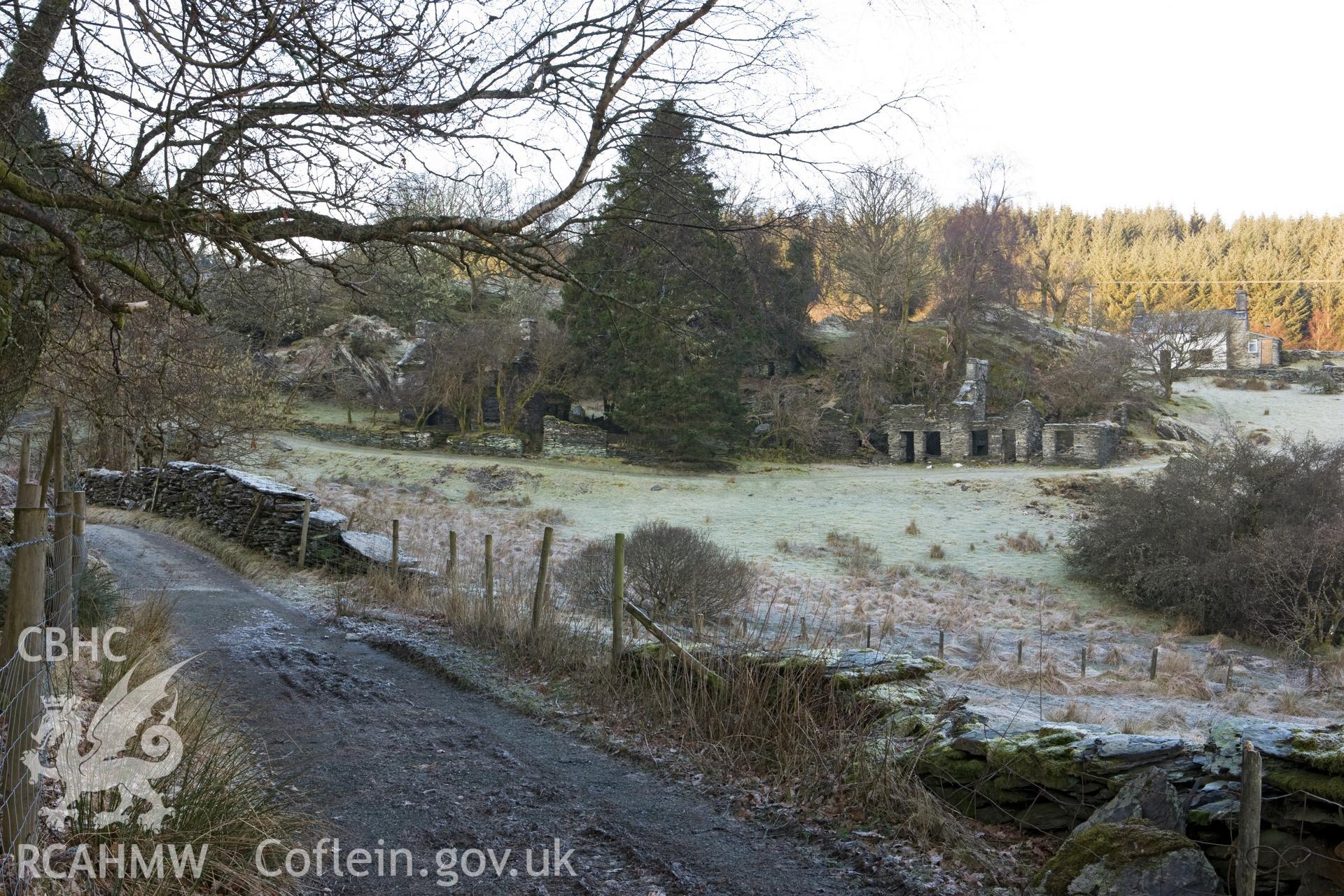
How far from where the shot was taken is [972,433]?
4047 cm

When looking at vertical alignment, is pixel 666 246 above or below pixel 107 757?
above

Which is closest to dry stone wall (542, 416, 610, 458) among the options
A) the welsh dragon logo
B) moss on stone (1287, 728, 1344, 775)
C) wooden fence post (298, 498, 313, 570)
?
wooden fence post (298, 498, 313, 570)

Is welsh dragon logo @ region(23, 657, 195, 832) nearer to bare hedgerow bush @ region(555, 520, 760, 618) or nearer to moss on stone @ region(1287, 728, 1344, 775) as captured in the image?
moss on stone @ region(1287, 728, 1344, 775)

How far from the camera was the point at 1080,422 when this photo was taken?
38.2 metres

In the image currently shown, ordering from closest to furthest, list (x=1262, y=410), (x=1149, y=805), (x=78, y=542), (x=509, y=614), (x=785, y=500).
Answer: (x=1149, y=805) < (x=78, y=542) < (x=509, y=614) < (x=785, y=500) < (x=1262, y=410)

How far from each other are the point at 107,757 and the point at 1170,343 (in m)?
55.8

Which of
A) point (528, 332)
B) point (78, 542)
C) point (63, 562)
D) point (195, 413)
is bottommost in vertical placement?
point (78, 542)

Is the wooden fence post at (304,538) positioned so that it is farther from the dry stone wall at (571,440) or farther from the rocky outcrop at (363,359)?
the rocky outcrop at (363,359)

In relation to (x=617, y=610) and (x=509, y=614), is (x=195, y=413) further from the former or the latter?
(x=617, y=610)

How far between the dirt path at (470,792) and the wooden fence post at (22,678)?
50.9 inches

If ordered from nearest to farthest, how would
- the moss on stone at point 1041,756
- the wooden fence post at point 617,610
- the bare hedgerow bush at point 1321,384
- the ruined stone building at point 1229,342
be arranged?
the moss on stone at point 1041,756
the wooden fence post at point 617,610
the bare hedgerow bush at point 1321,384
the ruined stone building at point 1229,342

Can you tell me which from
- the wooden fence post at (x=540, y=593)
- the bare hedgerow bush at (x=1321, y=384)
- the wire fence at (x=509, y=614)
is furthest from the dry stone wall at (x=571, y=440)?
the bare hedgerow bush at (x=1321, y=384)

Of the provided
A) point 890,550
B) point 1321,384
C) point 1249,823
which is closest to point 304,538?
point 1249,823

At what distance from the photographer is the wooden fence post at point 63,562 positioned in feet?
15.0
